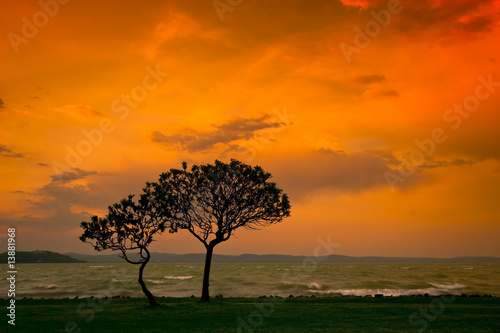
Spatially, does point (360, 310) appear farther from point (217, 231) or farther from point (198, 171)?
point (198, 171)

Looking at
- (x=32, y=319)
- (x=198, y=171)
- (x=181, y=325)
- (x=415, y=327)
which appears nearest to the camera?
(x=415, y=327)

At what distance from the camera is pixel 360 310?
32.7 m

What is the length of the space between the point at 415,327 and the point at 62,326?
23152 millimetres

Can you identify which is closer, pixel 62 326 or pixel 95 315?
pixel 62 326

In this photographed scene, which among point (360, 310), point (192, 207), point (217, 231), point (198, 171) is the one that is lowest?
point (360, 310)

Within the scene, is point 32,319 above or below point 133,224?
below

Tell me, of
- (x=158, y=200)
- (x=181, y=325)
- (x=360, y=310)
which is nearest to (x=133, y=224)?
(x=158, y=200)

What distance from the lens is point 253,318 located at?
28.8 metres

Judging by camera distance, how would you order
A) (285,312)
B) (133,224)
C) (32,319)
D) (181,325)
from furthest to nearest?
1. (133,224)
2. (285,312)
3. (32,319)
4. (181,325)

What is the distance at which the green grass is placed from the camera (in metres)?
24.8

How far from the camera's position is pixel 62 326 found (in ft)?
88.5

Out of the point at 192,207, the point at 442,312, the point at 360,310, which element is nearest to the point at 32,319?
the point at 192,207

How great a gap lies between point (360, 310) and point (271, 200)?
46.1 ft

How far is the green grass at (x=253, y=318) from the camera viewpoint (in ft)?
81.3
